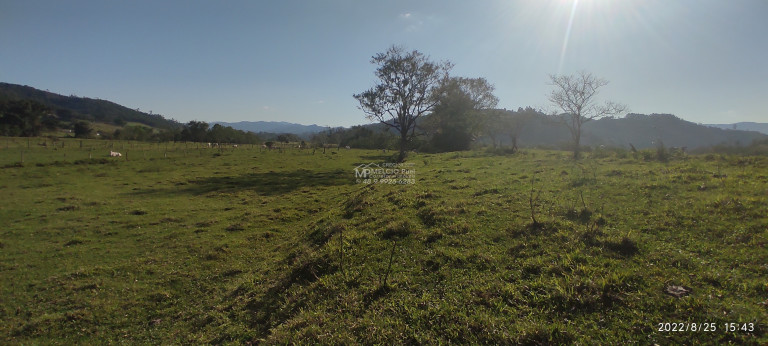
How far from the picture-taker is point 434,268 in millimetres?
6316

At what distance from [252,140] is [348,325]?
10888cm

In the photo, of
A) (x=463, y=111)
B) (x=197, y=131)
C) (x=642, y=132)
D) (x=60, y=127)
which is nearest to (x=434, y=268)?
(x=463, y=111)

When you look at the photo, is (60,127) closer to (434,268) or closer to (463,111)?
(463,111)

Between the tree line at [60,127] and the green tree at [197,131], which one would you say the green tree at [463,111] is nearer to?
the tree line at [60,127]

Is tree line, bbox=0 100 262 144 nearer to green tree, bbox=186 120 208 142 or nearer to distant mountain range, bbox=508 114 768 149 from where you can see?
green tree, bbox=186 120 208 142

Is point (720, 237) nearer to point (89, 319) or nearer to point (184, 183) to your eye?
point (89, 319)

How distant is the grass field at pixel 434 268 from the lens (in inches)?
171

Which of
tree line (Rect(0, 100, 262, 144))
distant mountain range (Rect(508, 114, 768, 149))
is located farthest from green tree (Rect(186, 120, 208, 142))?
distant mountain range (Rect(508, 114, 768, 149))

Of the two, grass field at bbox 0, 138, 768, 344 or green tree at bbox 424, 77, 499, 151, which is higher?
green tree at bbox 424, 77, 499, 151

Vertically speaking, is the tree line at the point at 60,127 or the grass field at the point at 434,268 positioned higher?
the tree line at the point at 60,127

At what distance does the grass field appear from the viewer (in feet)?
14.3

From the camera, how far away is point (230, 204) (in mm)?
17953

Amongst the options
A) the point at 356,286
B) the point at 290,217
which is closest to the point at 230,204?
the point at 290,217
